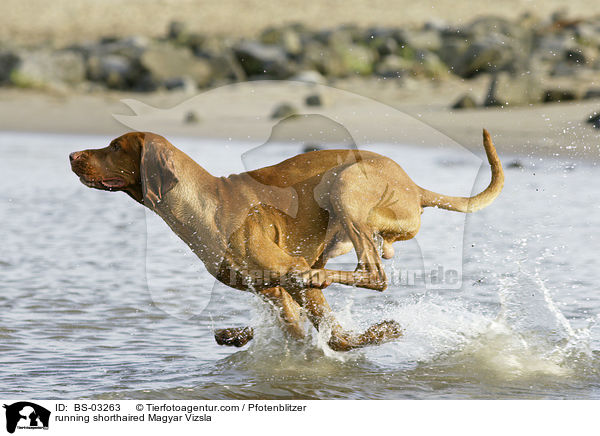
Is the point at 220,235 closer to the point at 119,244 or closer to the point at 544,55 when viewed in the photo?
the point at 119,244

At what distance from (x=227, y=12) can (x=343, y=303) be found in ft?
79.7

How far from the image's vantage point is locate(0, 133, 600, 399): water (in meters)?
5.50

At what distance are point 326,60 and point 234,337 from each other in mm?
13794

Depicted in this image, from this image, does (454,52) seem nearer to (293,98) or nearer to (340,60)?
(340,60)

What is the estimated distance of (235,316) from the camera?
22.8ft

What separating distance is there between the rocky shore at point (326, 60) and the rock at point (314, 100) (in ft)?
7.71

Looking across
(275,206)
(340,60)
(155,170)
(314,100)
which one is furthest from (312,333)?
(340,60)

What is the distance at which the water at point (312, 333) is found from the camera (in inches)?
217

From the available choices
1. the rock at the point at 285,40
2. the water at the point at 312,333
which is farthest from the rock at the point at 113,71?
the water at the point at 312,333

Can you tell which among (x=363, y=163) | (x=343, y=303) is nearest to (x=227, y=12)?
(x=343, y=303)

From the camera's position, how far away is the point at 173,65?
1842cm

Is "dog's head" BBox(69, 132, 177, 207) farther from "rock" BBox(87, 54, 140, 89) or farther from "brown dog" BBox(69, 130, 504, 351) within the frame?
"rock" BBox(87, 54, 140, 89)

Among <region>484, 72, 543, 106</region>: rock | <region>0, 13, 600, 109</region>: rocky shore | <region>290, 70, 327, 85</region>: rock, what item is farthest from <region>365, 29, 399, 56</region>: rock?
<region>484, 72, 543, 106</region>: rock
